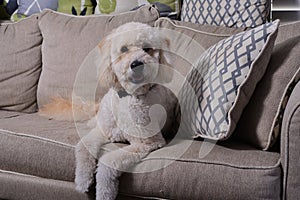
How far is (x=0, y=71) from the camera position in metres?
2.23

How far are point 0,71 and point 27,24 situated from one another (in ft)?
0.88

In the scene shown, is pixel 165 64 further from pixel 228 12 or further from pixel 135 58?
pixel 228 12

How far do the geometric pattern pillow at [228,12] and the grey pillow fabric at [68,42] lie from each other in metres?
0.19

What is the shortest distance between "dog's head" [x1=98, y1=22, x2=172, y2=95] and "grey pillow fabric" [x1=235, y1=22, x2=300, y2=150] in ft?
1.04

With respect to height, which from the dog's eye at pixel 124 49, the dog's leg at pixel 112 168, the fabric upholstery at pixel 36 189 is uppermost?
the dog's eye at pixel 124 49

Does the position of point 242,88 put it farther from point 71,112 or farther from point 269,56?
point 71,112

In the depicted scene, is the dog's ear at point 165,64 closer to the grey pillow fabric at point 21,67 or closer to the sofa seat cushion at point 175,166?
the sofa seat cushion at point 175,166

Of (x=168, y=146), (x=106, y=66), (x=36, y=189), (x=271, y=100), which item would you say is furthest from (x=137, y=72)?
(x=36, y=189)

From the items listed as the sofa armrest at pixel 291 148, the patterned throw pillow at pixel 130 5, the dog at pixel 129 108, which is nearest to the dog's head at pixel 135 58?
the dog at pixel 129 108

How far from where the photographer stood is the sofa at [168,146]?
136cm

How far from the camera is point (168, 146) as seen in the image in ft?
5.14

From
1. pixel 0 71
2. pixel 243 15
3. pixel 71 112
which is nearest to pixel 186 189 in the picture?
pixel 71 112

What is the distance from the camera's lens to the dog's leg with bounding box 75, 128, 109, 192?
1504mm

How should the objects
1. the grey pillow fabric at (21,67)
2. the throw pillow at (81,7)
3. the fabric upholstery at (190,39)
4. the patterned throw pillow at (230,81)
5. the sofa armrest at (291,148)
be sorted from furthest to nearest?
the throw pillow at (81,7)
the grey pillow fabric at (21,67)
the fabric upholstery at (190,39)
the patterned throw pillow at (230,81)
the sofa armrest at (291,148)
